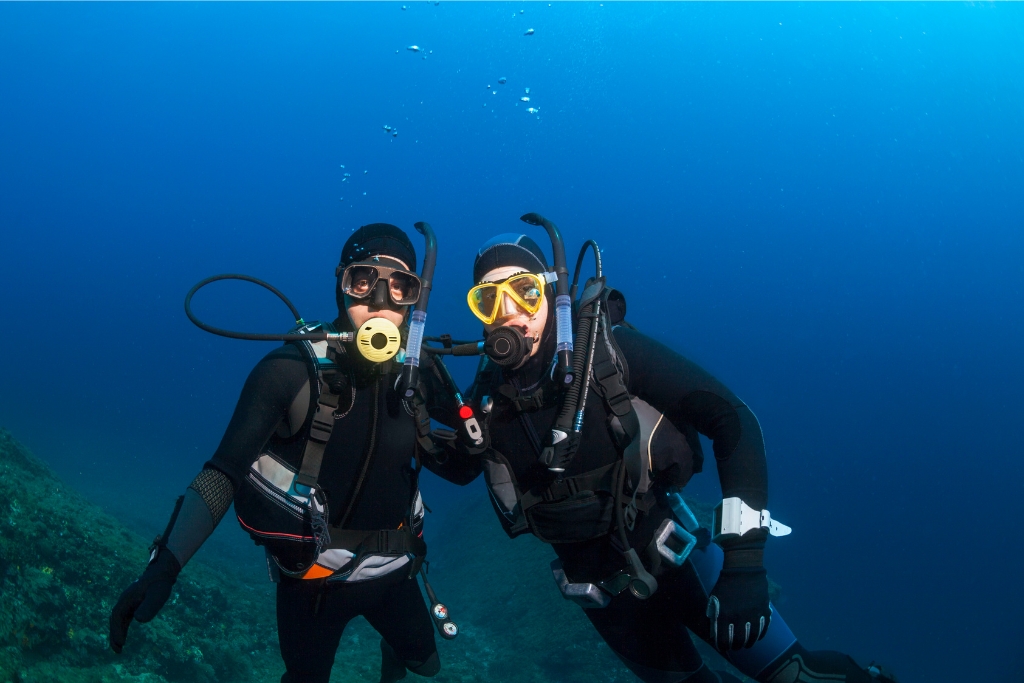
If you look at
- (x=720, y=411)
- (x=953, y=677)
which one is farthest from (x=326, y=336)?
(x=953, y=677)

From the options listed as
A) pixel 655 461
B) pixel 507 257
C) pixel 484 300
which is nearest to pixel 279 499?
pixel 484 300

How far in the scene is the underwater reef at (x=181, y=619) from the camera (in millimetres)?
4902

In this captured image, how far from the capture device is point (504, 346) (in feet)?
8.35

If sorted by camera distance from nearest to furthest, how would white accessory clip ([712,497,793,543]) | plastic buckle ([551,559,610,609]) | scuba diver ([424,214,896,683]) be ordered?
1. white accessory clip ([712,497,793,543])
2. scuba diver ([424,214,896,683])
3. plastic buckle ([551,559,610,609])

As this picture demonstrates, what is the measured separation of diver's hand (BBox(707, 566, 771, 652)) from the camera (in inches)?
81.5

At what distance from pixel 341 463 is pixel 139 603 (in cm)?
110

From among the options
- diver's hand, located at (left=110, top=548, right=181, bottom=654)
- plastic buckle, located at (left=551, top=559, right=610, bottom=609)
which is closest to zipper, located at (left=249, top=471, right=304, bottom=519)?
diver's hand, located at (left=110, top=548, right=181, bottom=654)

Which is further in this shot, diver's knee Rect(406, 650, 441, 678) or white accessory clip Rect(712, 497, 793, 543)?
diver's knee Rect(406, 650, 441, 678)

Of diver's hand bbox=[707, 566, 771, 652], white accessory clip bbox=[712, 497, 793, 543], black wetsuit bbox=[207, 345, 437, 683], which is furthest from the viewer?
black wetsuit bbox=[207, 345, 437, 683]

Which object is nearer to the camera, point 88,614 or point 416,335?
point 416,335

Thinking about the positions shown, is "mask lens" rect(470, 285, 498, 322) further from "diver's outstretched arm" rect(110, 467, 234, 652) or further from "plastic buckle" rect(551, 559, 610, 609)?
"diver's outstretched arm" rect(110, 467, 234, 652)

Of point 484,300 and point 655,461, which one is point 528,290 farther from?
point 655,461

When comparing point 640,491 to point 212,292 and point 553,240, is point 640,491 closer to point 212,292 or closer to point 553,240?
point 553,240

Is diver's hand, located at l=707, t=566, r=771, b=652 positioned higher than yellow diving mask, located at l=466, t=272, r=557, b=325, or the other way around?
yellow diving mask, located at l=466, t=272, r=557, b=325
